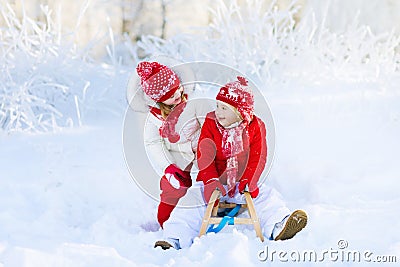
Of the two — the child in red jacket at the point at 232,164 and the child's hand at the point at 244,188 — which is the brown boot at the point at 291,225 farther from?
the child's hand at the point at 244,188

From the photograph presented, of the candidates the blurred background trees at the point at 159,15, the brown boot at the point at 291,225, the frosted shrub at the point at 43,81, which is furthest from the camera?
the blurred background trees at the point at 159,15

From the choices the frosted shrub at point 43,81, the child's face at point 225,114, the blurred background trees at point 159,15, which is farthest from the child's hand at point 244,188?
the blurred background trees at point 159,15

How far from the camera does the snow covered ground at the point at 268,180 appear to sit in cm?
300

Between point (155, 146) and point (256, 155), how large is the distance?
0.60 meters

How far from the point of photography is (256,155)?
3.35 metres

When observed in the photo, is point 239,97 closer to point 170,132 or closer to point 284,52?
point 170,132

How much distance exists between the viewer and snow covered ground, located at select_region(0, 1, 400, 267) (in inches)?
118

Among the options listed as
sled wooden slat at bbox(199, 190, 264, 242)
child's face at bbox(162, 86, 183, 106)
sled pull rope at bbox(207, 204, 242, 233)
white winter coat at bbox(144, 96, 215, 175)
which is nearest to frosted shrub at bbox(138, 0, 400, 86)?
white winter coat at bbox(144, 96, 215, 175)

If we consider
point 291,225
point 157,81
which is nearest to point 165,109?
point 157,81

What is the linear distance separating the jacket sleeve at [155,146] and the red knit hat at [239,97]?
46 cm

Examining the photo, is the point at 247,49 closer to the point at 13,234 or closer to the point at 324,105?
the point at 324,105

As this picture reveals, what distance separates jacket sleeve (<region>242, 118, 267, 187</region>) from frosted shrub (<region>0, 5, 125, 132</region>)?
192 centimetres

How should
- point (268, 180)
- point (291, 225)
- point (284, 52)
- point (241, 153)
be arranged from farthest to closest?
1. point (284, 52)
2. point (268, 180)
3. point (241, 153)
4. point (291, 225)

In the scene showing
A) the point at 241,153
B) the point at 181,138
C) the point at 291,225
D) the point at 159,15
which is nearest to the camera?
the point at 291,225
